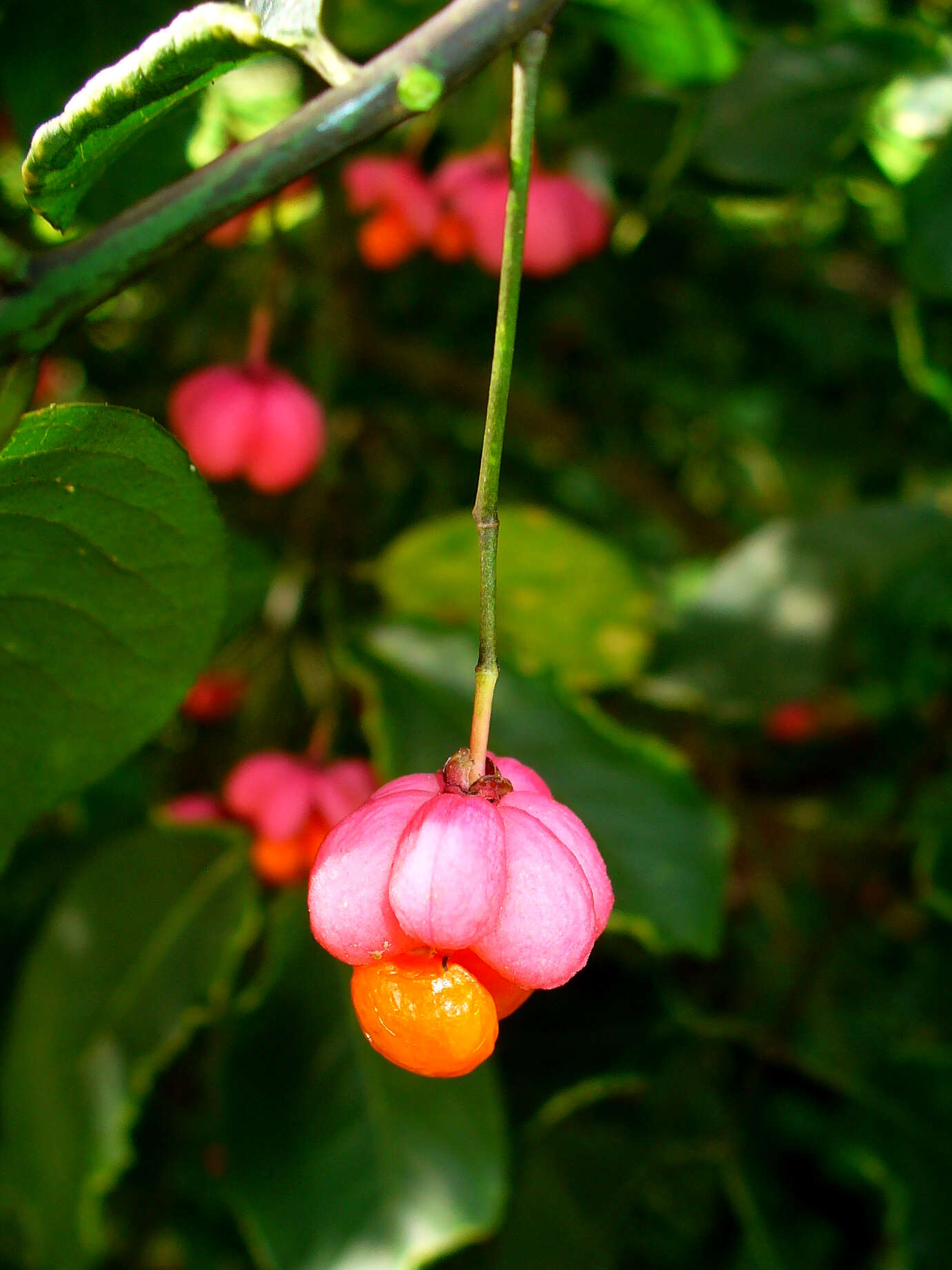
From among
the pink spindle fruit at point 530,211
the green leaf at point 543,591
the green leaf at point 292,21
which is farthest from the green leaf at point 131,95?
the green leaf at point 543,591

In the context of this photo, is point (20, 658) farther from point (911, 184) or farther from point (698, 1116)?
point (698, 1116)

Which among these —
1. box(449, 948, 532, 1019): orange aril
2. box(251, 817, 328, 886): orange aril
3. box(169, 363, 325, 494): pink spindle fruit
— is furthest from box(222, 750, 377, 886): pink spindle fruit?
box(449, 948, 532, 1019): orange aril

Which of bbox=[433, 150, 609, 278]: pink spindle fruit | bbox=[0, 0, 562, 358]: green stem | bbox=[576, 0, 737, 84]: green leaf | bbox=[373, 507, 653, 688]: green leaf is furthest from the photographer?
bbox=[373, 507, 653, 688]: green leaf

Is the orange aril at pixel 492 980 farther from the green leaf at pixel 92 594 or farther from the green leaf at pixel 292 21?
the green leaf at pixel 292 21

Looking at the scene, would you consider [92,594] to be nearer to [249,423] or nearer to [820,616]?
[249,423]

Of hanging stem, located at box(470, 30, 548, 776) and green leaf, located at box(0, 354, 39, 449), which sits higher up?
green leaf, located at box(0, 354, 39, 449)

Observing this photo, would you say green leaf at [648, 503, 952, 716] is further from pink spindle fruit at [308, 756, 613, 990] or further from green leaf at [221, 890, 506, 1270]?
pink spindle fruit at [308, 756, 613, 990]

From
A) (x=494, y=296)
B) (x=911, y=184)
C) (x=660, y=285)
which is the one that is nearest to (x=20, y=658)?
(x=911, y=184)
